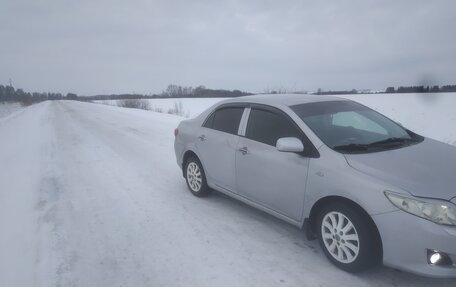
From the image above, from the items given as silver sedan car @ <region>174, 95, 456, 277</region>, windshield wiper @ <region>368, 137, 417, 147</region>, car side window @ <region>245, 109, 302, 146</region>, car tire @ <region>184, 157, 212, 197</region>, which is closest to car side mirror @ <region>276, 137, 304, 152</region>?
silver sedan car @ <region>174, 95, 456, 277</region>

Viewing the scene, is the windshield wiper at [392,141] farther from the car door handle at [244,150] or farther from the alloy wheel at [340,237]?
the car door handle at [244,150]

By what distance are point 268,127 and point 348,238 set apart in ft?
5.25

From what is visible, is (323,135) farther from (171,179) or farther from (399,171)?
(171,179)

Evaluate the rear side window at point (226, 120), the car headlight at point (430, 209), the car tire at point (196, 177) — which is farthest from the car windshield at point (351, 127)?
the car tire at point (196, 177)

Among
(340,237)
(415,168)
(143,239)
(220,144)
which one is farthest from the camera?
(220,144)

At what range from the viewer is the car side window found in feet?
12.0

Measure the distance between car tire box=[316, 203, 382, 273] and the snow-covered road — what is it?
15 centimetres

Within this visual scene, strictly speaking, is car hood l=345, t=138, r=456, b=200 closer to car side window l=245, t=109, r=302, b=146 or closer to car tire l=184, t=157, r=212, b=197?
car side window l=245, t=109, r=302, b=146

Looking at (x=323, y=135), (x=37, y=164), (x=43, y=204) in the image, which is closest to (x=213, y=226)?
(x=323, y=135)

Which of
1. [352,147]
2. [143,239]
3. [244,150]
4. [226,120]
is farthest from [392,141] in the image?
[143,239]

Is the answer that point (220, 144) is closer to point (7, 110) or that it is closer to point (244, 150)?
point (244, 150)

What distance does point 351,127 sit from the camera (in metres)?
3.84

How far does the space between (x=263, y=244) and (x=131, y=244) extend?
5.14ft

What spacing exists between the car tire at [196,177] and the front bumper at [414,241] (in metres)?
2.84
